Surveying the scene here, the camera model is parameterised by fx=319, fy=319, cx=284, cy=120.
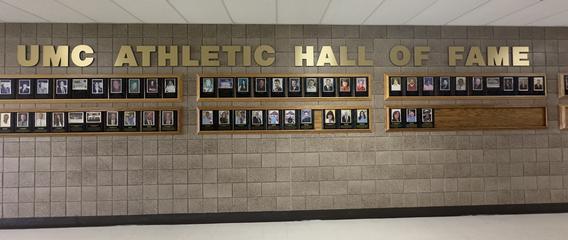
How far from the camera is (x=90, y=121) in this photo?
401cm

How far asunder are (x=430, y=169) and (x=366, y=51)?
1793 mm

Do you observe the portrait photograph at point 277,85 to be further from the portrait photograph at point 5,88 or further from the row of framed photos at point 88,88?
the portrait photograph at point 5,88

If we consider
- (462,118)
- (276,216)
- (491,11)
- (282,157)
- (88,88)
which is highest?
(491,11)

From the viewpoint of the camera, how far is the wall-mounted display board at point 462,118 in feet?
13.9

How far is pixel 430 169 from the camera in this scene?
14.0 feet

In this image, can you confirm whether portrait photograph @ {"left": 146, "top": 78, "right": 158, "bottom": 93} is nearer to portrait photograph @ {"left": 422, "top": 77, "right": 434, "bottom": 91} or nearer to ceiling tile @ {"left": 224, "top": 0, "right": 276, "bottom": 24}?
ceiling tile @ {"left": 224, "top": 0, "right": 276, "bottom": 24}

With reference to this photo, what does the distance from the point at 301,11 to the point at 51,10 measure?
9.29ft

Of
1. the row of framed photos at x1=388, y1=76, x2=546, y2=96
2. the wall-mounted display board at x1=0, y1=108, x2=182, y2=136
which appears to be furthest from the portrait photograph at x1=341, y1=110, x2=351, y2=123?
the wall-mounted display board at x1=0, y1=108, x2=182, y2=136

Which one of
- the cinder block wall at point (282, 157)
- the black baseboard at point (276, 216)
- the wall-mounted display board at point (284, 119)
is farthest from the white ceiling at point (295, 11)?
the black baseboard at point (276, 216)

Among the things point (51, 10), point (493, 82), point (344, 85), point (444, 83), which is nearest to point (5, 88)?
point (51, 10)

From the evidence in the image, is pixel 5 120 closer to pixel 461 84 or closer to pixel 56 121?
pixel 56 121

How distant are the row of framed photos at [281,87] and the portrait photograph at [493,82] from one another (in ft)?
5.42

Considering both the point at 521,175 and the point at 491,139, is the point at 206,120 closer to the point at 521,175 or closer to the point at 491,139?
the point at 491,139

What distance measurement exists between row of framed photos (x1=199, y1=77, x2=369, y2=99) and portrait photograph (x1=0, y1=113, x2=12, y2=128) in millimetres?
2341
